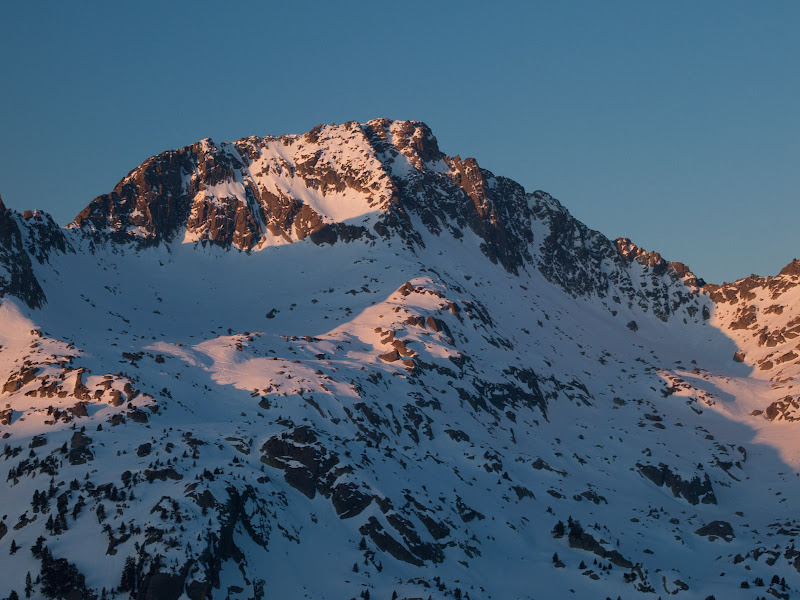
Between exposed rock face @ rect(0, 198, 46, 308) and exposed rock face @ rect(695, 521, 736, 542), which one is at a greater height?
exposed rock face @ rect(0, 198, 46, 308)

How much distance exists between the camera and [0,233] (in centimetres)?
11162

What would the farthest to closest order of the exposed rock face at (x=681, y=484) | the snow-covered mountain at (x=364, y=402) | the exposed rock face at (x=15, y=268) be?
1. the exposed rock face at (x=15, y=268)
2. the exposed rock face at (x=681, y=484)
3. the snow-covered mountain at (x=364, y=402)

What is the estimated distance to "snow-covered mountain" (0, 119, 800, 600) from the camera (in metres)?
65.1

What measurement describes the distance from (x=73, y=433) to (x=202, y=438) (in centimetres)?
1156

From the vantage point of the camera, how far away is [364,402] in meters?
95.8

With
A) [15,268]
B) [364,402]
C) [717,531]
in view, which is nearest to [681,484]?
[717,531]

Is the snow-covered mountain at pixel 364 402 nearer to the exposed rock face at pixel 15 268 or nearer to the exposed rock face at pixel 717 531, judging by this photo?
the exposed rock face at pixel 717 531

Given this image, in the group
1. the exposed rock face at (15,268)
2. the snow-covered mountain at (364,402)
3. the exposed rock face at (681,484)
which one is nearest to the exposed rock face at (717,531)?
the snow-covered mountain at (364,402)

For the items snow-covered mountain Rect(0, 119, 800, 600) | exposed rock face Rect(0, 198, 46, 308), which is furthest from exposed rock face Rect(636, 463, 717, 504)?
exposed rock face Rect(0, 198, 46, 308)

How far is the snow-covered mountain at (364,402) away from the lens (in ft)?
213

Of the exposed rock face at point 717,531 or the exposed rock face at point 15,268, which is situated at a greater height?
the exposed rock face at point 15,268

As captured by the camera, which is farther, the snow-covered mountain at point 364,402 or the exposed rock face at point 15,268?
the exposed rock face at point 15,268

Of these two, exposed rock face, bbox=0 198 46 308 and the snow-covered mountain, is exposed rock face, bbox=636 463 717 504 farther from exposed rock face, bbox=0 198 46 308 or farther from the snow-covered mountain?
exposed rock face, bbox=0 198 46 308

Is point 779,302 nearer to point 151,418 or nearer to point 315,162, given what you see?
point 315,162
